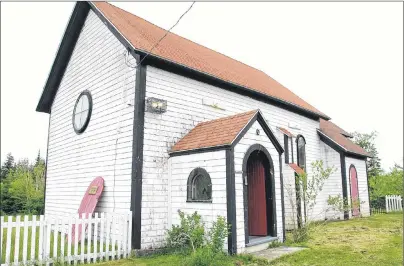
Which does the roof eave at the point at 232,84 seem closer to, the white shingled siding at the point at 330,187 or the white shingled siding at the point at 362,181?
the white shingled siding at the point at 330,187

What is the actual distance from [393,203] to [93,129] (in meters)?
21.8

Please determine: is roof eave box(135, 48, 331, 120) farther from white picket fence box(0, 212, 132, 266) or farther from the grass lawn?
the grass lawn

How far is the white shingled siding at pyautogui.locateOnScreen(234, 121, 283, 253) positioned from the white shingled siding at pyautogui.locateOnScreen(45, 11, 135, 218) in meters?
2.91

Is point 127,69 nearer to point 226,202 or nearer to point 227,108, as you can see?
point 227,108

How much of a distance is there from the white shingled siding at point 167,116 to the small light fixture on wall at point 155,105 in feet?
0.47

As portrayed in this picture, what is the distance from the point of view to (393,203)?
2292 centimetres

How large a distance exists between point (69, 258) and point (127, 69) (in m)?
5.33

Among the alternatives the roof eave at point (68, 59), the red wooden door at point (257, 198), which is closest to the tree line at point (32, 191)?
the roof eave at point (68, 59)

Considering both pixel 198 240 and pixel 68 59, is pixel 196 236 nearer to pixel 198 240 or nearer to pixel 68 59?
pixel 198 240

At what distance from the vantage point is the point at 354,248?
8.62m

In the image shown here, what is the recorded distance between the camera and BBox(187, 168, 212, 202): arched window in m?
8.26

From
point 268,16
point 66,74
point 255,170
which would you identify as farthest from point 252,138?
point 66,74

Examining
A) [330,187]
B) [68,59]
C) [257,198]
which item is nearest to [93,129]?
[68,59]

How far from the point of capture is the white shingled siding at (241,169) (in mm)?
7831
